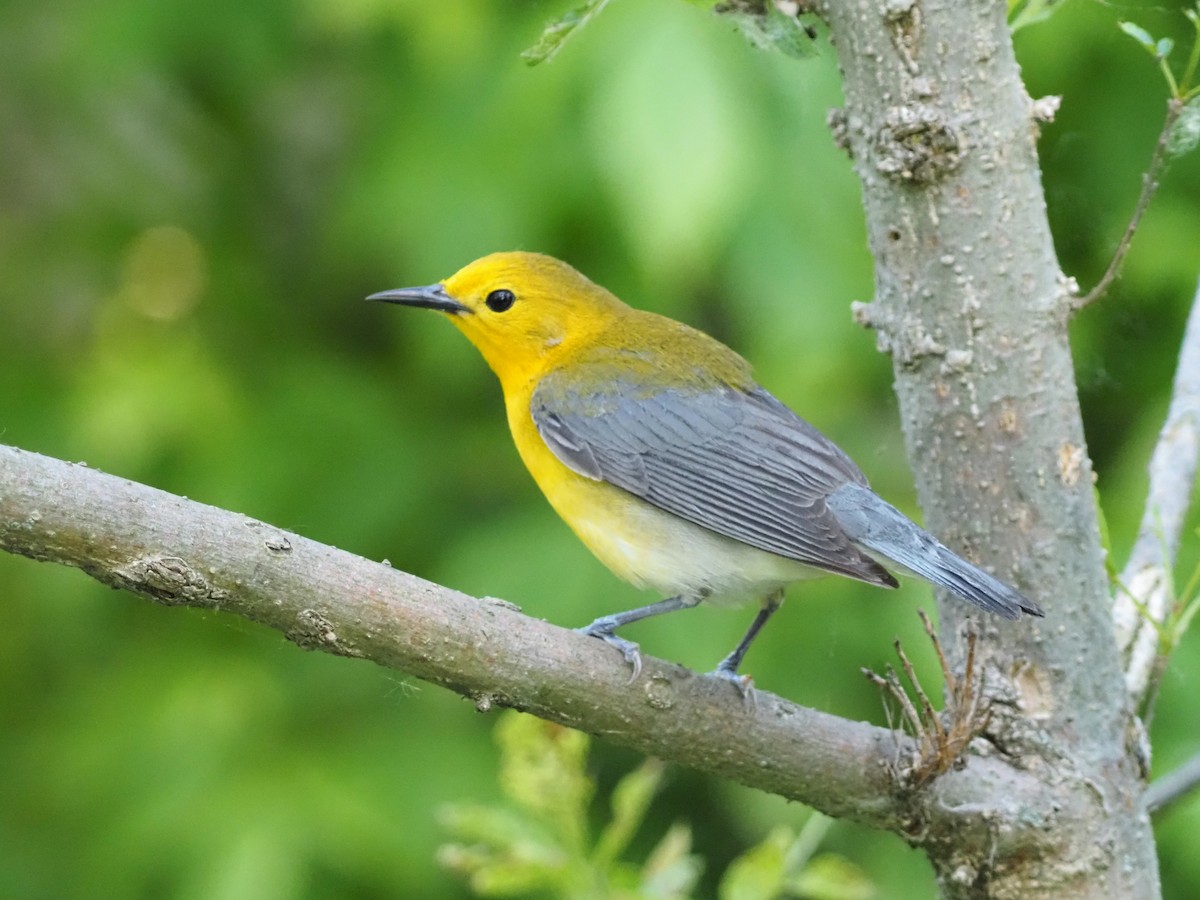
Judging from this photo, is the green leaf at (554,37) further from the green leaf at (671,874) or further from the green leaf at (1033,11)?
the green leaf at (671,874)

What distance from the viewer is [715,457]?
10.2 feet

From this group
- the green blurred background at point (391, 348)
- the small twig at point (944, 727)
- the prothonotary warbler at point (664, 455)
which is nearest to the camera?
the small twig at point (944, 727)

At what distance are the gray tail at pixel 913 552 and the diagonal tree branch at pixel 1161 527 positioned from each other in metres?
0.36

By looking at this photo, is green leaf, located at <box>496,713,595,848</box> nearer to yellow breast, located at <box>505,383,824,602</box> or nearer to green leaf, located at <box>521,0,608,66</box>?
yellow breast, located at <box>505,383,824,602</box>

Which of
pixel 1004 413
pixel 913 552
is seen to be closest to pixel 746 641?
pixel 913 552

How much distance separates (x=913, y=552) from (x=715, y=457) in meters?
0.73

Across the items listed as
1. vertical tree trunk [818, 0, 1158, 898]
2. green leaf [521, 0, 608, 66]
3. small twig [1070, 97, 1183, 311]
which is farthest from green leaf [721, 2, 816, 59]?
small twig [1070, 97, 1183, 311]

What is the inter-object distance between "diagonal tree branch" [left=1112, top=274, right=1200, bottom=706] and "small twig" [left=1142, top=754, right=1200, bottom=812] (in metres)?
0.14

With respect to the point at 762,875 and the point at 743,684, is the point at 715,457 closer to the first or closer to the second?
the point at 743,684

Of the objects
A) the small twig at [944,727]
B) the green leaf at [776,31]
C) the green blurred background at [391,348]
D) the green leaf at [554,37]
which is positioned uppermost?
the green leaf at [776,31]

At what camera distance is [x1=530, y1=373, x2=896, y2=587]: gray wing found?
282 centimetres

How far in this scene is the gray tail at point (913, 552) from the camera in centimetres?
222

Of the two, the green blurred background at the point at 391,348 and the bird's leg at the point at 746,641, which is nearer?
the bird's leg at the point at 746,641

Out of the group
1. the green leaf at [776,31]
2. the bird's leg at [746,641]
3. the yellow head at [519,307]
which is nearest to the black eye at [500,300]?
the yellow head at [519,307]
